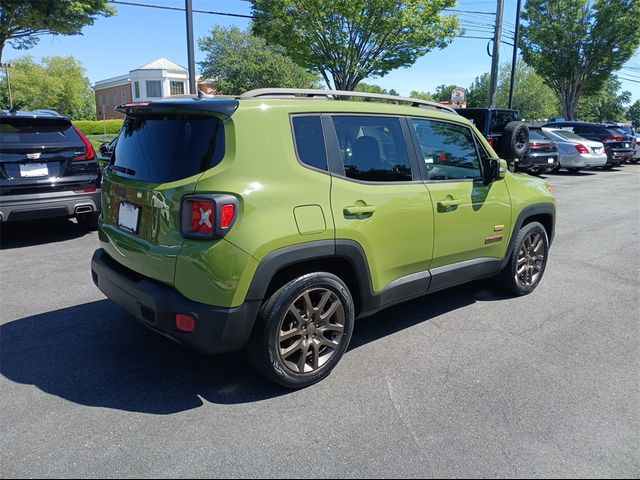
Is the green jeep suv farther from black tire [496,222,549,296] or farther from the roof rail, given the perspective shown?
black tire [496,222,549,296]

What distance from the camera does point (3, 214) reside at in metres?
6.03

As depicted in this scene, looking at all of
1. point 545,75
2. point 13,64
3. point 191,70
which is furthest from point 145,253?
point 13,64

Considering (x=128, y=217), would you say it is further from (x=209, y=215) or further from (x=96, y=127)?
(x=96, y=127)

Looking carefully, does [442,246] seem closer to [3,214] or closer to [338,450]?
[338,450]

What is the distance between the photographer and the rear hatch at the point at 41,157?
6.09m

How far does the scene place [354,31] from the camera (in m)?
17.3

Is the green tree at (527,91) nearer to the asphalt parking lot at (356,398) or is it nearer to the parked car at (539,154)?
the parked car at (539,154)

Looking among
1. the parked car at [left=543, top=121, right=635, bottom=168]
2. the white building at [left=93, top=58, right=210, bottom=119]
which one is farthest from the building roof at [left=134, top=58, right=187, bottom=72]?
the parked car at [left=543, top=121, right=635, bottom=168]

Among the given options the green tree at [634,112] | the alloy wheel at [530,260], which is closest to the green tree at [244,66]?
the alloy wheel at [530,260]

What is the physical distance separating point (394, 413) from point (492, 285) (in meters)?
2.59

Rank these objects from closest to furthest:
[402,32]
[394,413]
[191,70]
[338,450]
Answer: [338,450], [394,413], [191,70], [402,32]

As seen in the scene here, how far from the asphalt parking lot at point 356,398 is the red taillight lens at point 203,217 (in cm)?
107

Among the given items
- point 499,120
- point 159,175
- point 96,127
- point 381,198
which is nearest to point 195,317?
point 159,175

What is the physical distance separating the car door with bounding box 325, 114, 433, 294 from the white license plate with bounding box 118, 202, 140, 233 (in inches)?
49.1
